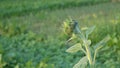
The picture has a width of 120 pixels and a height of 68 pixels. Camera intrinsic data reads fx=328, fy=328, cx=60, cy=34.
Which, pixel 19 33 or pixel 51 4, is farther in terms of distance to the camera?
pixel 51 4

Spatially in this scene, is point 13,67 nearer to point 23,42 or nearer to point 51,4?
point 23,42

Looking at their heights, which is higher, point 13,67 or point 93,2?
point 93,2

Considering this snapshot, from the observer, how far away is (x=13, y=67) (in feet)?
14.9

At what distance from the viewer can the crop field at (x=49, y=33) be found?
15.8 ft

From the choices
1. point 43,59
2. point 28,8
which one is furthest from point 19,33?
point 28,8

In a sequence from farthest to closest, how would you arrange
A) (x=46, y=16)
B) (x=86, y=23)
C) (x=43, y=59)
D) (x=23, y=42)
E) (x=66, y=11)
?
(x=66, y=11) < (x=46, y=16) < (x=86, y=23) < (x=23, y=42) < (x=43, y=59)

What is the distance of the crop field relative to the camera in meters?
4.80

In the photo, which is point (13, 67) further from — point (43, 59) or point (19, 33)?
point (19, 33)

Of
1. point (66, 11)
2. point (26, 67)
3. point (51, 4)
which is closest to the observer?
point (26, 67)

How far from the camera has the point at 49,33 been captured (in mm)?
7410

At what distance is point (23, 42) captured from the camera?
6.16m

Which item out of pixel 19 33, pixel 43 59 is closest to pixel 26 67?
pixel 43 59

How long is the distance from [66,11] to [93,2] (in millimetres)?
1608

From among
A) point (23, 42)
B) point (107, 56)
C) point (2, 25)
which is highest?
point (2, 25)
